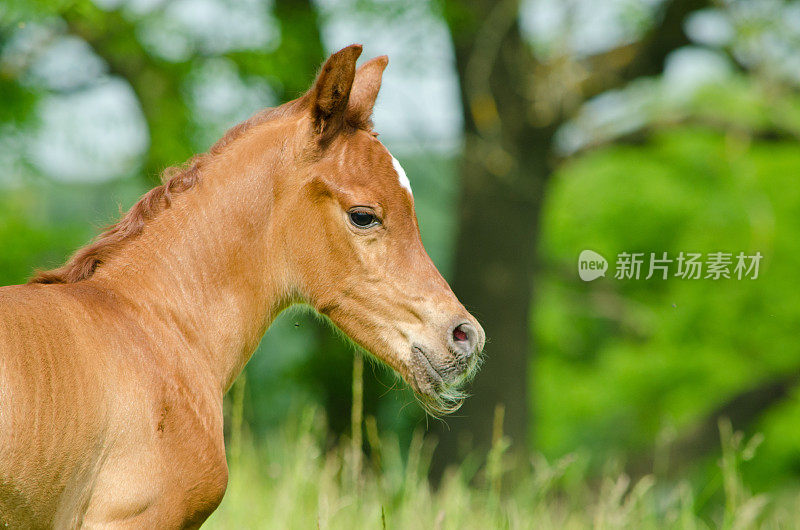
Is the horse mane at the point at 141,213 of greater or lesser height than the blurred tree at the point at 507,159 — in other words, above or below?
above

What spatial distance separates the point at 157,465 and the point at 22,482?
13.9 inches

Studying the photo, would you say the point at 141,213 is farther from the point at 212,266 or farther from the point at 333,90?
the point at 333,90

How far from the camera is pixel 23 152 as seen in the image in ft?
23.8

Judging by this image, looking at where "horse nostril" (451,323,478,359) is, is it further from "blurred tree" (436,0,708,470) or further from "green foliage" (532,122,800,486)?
"green foliage" (532,122,800,486)

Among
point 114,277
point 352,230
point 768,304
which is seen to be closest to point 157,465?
point 114,277

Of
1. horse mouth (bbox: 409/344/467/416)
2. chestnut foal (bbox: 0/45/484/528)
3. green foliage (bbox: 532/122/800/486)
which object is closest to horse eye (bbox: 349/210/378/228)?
chestnut foal (bbox: 0/45/484/528)

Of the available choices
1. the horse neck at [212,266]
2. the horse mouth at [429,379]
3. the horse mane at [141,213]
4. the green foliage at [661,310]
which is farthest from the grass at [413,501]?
the green foliage at [661,310]

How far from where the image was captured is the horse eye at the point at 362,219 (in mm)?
2709

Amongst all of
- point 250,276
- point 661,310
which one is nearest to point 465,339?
point 250,276

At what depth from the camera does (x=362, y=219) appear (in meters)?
2.72

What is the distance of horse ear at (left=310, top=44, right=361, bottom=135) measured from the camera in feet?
8.57

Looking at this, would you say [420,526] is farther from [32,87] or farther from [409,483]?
[32,87]

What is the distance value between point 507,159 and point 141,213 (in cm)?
574

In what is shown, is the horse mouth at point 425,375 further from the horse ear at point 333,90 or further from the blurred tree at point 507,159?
the blurred tree at point 507,159
